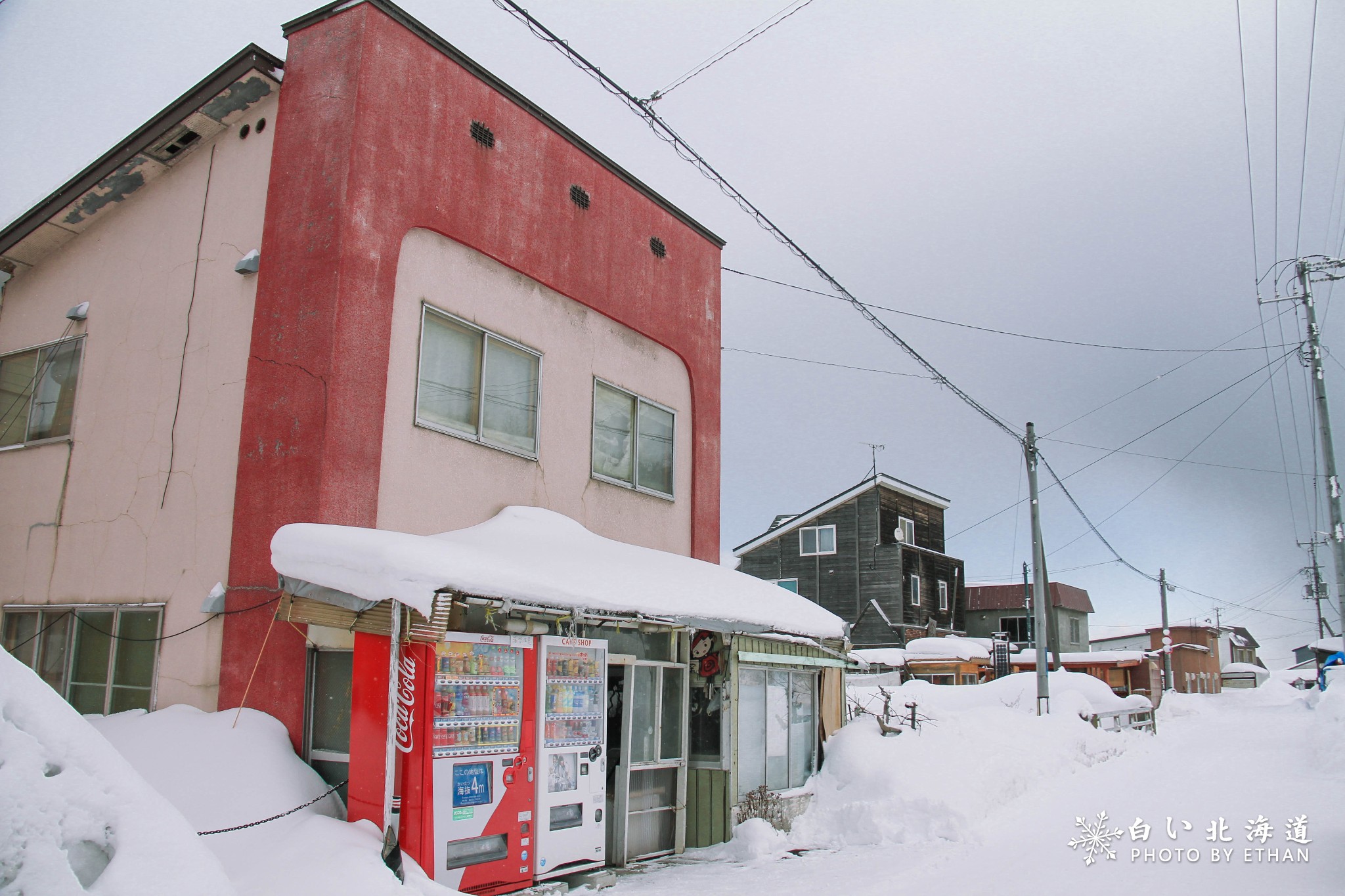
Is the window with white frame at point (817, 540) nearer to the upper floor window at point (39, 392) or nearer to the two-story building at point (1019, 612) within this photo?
the two-story building at point (1019, 612)

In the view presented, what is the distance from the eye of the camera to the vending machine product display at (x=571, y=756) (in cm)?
870

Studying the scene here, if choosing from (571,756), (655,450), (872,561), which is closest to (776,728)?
(655,450)

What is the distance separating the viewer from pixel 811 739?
1359 centimetres

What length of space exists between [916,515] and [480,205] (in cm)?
3536

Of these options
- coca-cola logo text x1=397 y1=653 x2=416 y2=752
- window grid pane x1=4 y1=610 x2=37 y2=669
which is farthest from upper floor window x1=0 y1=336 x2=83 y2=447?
coca-cola logo text x1=397 y1=653 x2=416 y2=752

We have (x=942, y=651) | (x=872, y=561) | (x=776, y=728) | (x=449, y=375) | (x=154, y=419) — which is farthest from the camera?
(x=872, y=561)

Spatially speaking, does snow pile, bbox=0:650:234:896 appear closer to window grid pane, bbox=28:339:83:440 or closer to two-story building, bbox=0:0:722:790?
two-story building, bbox=0:0:722:790

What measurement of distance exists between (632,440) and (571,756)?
17.4 ft

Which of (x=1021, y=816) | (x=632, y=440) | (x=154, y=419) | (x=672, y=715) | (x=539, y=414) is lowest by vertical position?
(x=1021, y=816)

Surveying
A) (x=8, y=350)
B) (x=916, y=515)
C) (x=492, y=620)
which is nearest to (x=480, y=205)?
(x=492, y=620)

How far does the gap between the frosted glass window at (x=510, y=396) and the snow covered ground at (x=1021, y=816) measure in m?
4.99

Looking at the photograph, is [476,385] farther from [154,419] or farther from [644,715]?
[644,715]

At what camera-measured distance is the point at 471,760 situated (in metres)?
7.96

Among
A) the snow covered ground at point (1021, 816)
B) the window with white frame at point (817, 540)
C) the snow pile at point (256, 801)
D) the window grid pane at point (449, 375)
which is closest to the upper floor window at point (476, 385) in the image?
the window grid pane at point (449, 375)
